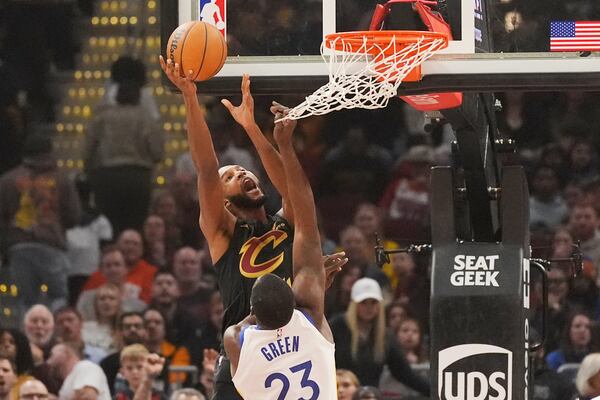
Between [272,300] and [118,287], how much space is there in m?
5.35

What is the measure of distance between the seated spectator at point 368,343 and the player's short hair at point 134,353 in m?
1.38

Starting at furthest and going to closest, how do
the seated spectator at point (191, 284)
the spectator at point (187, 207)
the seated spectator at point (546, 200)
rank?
the spectator at point (187, 207) < the seated spectator at point (546, 200) < the seated spectator at point (191, 284)

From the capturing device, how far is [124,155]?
11.0m

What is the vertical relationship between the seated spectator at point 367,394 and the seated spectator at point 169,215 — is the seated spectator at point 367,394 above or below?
below

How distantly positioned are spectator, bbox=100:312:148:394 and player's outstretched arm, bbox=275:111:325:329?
4020mm

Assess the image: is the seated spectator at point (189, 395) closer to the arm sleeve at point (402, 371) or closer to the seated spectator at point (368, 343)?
the seated spectator at point (368, 343)

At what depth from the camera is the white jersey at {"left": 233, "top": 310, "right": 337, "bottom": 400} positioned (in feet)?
16.4

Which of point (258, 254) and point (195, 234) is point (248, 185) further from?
point (195, 234)

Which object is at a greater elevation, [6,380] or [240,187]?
[240,187]

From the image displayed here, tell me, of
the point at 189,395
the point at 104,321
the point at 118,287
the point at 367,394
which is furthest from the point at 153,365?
the point at 118,287

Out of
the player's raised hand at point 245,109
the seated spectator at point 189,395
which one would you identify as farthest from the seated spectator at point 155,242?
the player's raised hand at point 245,109

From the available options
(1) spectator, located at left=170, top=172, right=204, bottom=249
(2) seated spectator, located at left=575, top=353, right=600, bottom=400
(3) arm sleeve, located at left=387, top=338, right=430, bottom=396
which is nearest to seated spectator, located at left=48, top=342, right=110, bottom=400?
(1) spectator, located at left=170, top=172, right=204, bottom=249

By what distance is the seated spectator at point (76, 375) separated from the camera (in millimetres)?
8773

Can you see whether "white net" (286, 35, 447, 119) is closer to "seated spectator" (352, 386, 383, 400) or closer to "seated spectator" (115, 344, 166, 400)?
"seated spectator" (352, 386, 383, 400)
